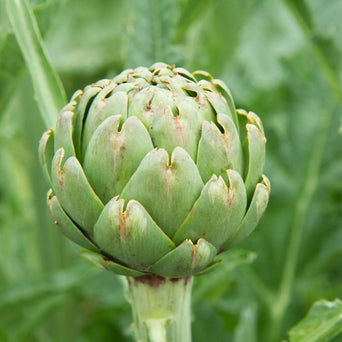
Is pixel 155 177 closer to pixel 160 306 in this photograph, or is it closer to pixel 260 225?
pixel 160 306

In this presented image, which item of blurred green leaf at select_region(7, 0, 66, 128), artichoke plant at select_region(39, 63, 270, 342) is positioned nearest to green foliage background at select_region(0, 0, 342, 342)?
blurred green leaf at select_region(7, 0, 66, 128)

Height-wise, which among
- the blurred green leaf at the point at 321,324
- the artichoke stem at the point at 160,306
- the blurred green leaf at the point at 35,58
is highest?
the blurred green leaf at the point at 35,58

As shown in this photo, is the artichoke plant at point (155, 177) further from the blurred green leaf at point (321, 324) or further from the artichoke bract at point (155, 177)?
the blurred green leaf at point (321, 324)

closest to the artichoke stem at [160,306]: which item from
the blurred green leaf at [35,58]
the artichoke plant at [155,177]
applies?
the artichoke plant at [155,177]

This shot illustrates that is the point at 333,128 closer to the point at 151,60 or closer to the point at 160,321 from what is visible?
the point at 151,60

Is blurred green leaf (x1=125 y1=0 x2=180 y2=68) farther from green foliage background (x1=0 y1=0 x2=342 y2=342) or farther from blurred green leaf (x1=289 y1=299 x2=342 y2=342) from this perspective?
blurred green leaf (x1=289 y1=299 x2=342 y2=342)

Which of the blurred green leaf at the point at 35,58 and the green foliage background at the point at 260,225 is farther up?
the blurred green leaf at the point at 35,58
